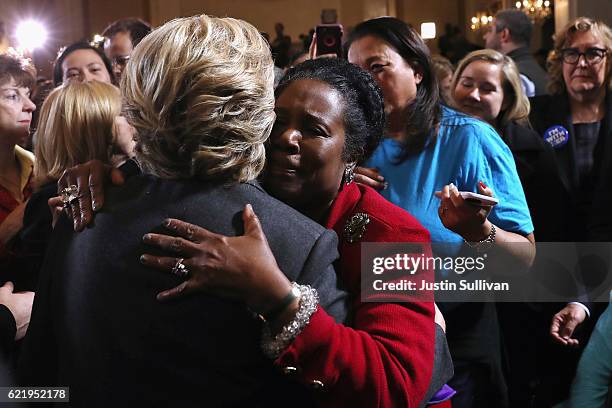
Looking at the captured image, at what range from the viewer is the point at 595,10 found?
3783 millimetres

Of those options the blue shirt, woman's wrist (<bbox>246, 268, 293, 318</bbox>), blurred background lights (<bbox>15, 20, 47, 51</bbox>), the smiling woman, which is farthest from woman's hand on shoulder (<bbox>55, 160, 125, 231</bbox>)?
blurred background lights (<bbox>15, 20, 47, 51</bbox>)

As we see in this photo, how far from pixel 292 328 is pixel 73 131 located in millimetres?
1221

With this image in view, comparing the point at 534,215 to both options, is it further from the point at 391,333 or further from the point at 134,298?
the point at 134,298

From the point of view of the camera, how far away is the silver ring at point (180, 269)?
3.65ft

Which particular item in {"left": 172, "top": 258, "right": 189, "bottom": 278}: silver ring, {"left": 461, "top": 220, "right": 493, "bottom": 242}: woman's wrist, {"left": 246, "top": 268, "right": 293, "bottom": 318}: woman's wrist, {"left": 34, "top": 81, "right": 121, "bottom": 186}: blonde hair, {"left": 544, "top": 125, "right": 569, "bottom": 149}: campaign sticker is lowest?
{"left": 461, "top": 220, "right": 493, "bottom": 242}: woman's wrist

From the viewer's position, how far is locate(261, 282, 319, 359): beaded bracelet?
1.10m

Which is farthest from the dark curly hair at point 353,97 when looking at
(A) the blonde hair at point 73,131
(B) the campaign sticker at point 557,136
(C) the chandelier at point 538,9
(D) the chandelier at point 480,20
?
(D) the chandelier at point 480,20

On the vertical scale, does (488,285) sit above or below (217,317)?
below

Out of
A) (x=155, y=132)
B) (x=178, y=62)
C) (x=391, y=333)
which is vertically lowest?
(x=391, y=333)

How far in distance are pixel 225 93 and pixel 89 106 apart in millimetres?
1093

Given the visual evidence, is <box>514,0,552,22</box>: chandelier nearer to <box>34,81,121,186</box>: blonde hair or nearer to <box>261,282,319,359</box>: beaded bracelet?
<box>34,81,121,186</box>: blonde hair

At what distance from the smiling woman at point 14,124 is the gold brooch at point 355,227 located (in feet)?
4.62

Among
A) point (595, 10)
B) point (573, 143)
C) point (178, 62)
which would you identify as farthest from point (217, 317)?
point (595, 10)

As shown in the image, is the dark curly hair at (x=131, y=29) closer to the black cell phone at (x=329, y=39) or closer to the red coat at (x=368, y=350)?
the black cell phone at (x=329, y=39)
